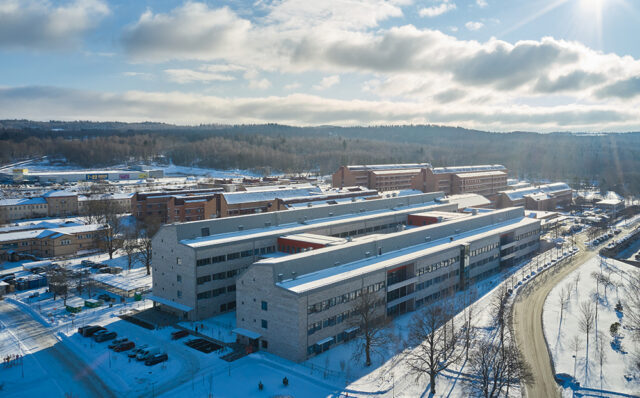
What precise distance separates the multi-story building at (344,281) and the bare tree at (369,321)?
30 cm

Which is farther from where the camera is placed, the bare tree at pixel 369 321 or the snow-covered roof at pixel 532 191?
the snow-covered roof at pixel 532 191

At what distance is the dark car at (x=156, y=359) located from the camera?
31739 millimetres

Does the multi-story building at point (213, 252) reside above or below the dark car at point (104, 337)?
above

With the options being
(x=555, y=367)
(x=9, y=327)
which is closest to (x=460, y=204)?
(x=555, y=367)

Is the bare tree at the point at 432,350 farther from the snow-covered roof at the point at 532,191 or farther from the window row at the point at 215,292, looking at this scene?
the snow-covered roof at the point at 532,191

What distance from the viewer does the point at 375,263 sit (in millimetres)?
40219

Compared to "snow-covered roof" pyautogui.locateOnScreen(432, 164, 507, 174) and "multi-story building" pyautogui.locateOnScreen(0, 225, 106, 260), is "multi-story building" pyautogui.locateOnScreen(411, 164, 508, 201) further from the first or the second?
"multi-story building" pyautogui.locateOnScreen(0, 225, 106, 260)

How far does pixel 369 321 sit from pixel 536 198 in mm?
85668

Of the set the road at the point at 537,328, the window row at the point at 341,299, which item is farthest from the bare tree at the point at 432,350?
the road at the point at 537,328

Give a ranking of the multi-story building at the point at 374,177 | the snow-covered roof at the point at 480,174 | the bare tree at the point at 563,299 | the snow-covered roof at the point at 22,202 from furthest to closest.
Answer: the multi-story building at the point at 374,177
the snow-covered roof at the point at 480,174
the snow-covered roof at the point at 22,202
the bare tree at the point at 563,299

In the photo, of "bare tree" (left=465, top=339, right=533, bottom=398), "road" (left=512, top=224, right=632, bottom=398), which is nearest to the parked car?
"bare tree" (left=465, top=339, right=533, bottom=398)

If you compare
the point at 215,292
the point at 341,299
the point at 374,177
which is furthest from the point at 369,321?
the point at 374,177

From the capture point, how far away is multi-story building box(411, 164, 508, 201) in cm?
10991

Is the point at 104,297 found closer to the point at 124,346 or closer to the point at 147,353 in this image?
the point at 124,346
